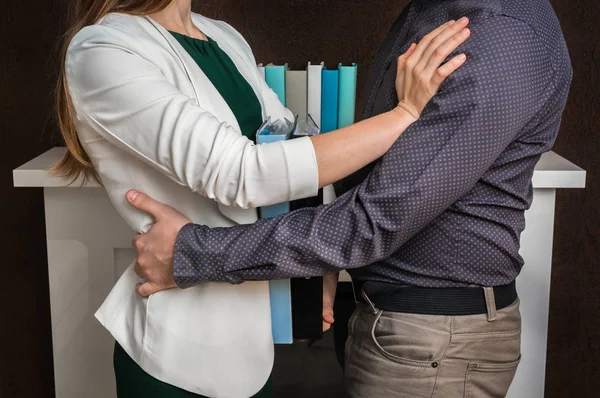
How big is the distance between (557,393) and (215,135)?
1944mm

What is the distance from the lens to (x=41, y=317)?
250 centimetres

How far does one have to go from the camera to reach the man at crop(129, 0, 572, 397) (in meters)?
1.13

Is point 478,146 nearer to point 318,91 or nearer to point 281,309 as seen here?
point 281,309

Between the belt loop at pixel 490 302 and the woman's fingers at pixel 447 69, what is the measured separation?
359mm

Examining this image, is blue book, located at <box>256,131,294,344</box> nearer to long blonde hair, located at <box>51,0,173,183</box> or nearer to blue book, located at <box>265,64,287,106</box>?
long blonde hair, located at <box>51,0,173,183</box>

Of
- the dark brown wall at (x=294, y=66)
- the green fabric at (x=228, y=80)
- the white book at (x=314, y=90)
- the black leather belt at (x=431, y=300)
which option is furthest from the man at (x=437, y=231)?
the dark brown wall at (x=294, y=66)

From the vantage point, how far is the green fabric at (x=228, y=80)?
4.51ft

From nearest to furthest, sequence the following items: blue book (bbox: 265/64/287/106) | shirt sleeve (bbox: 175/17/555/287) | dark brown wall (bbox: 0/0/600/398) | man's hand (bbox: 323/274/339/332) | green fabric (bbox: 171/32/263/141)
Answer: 1. shirt sleeve (bbox: 175/17/555/287)
2. green fabric (bbox: 171/32/263/141)
3. man's hand (bbox: 323/274/339/332)
4. blue book (bbox: 265/64/287/106)
5. dark brown wall (bbox: 0/0/600/398)

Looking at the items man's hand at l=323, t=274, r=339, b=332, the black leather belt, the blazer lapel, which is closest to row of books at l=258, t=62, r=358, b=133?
man's hand at l=323, t=274, r=339, b=332

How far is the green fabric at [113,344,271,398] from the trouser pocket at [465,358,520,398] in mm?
384

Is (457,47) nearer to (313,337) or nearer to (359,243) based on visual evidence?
(359,243)

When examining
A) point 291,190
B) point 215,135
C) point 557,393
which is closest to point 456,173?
point 291,190

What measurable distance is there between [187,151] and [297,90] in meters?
1.02

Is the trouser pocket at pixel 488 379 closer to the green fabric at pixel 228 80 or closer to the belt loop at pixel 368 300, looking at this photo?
the belt loop at pixel 368 300
